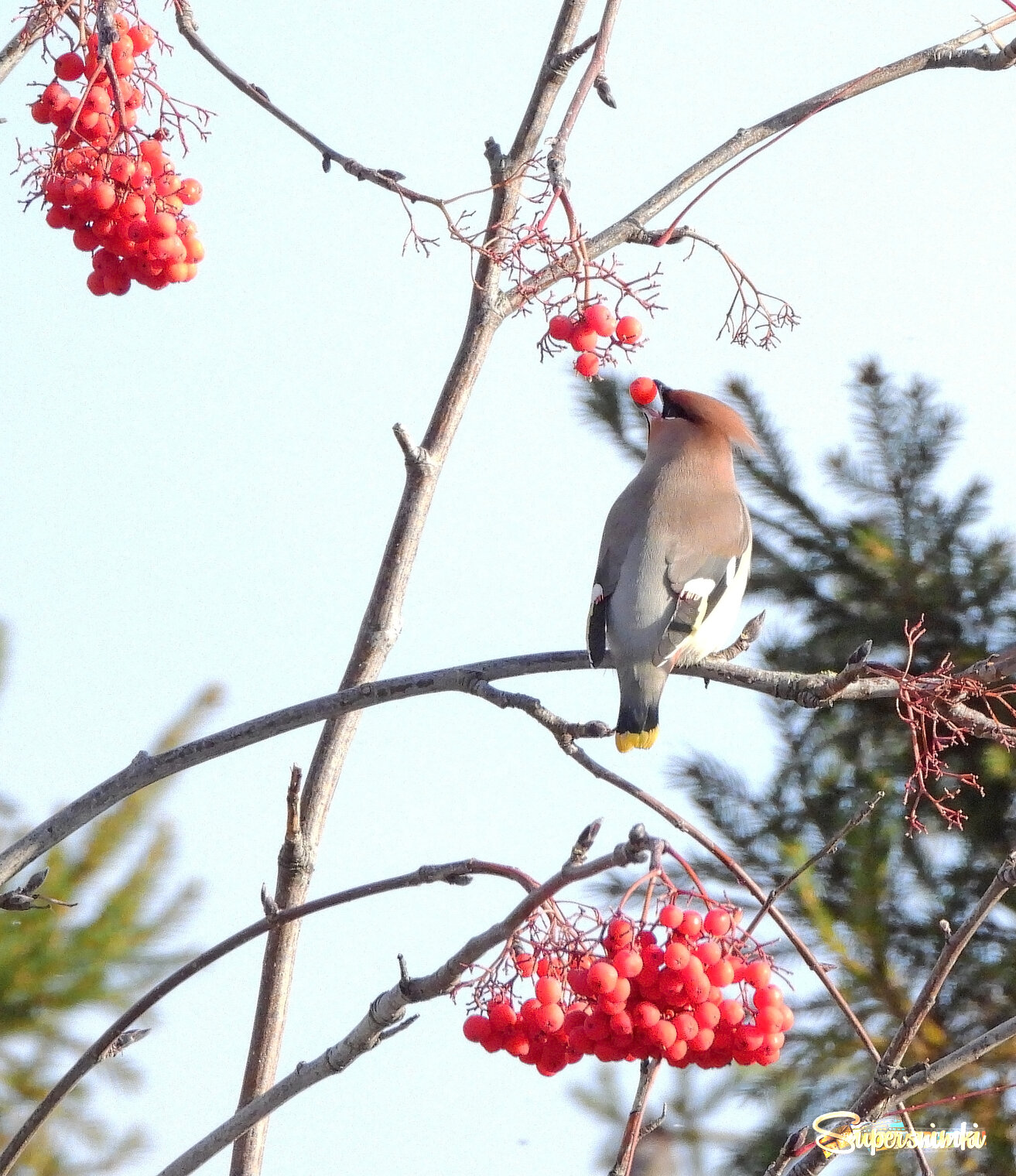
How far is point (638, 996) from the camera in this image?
1478 mm

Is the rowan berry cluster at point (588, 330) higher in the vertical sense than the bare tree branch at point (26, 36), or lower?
higher

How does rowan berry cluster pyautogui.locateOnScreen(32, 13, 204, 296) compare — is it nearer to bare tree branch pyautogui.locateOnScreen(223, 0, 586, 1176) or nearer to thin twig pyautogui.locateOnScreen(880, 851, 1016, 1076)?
bare tree branch pyautogui.locateOnScreen(223, 0, 586, 1176)

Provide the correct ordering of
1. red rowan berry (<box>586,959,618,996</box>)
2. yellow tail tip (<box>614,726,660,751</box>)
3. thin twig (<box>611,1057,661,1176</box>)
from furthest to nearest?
yellow tail tip (<box>614,726,660,751</box>), red rowan berry (<box>586,959,618,996</box>), thin twig (<box>611,1057,661,1176</box>)

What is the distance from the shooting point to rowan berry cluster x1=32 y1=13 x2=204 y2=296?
1.78m

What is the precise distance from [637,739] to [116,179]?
3.81ft

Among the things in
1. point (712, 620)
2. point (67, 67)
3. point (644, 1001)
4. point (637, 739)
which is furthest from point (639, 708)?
point (67, 67)

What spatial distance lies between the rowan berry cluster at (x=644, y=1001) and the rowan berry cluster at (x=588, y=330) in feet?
2.22

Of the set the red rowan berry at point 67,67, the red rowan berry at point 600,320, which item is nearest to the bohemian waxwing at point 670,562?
the red rowan berry at point 600,320

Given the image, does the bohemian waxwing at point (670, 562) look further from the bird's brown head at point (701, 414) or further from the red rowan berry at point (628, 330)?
the red rowan berry at point (628, 330)

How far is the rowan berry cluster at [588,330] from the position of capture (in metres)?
1.80

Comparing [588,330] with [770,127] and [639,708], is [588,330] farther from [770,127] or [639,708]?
[639,708]

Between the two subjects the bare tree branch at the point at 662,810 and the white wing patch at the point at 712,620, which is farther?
the white wing patch at the point at 712,620

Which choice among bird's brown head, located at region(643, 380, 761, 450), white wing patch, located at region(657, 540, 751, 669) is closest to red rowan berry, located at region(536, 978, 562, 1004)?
white wing patch, located at region(657, 540, 751, 669)

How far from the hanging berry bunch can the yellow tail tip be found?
754 millimetres
